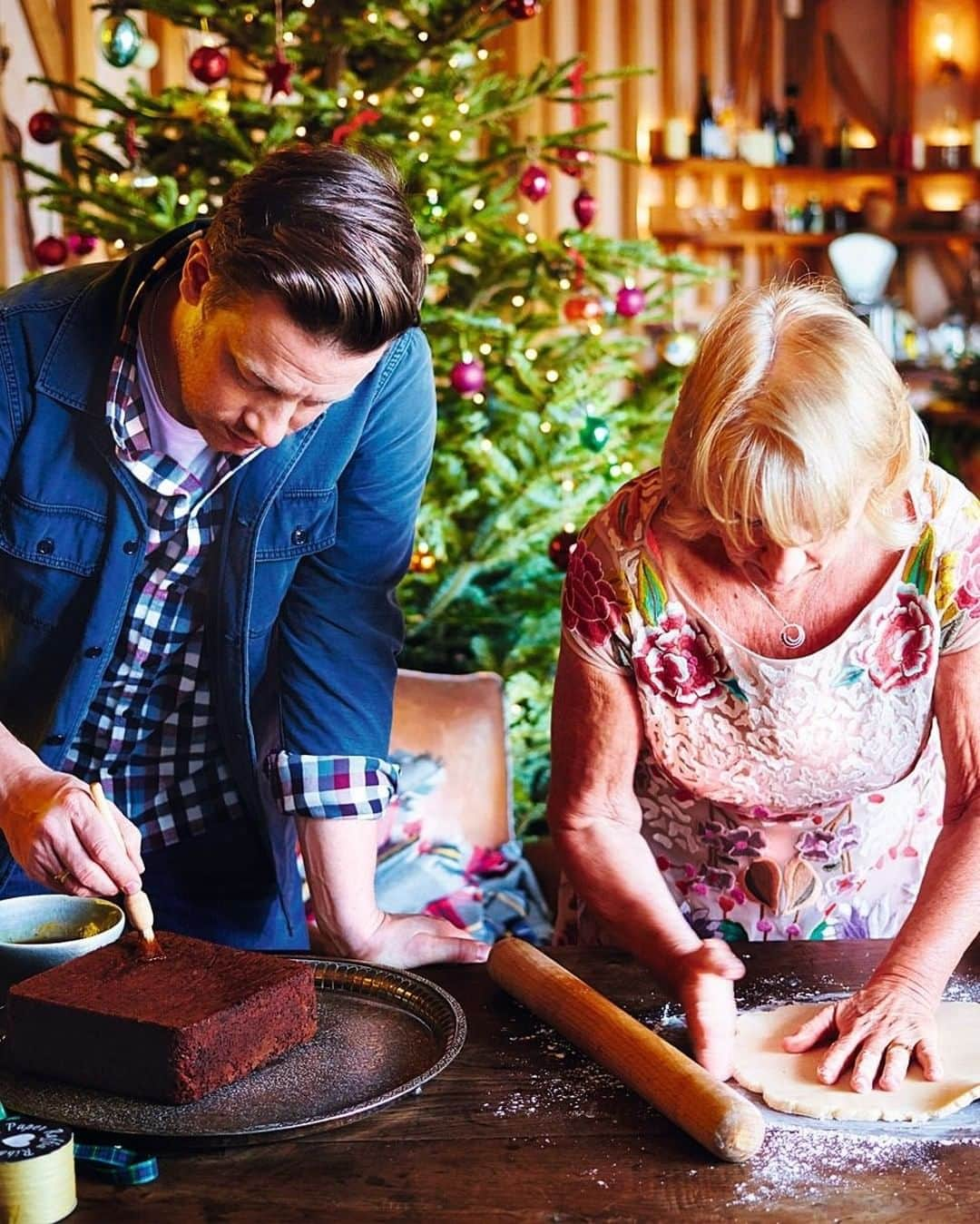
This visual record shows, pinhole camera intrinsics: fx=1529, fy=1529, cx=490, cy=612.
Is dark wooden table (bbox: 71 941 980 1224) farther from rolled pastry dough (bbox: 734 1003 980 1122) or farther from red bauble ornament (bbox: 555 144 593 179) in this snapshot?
red bauble ornament (bbox: 555 144 593 179)

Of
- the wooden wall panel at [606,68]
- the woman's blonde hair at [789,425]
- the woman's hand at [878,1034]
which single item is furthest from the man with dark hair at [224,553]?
the wooden wall panel at [606,68]

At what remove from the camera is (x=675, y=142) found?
7.53 meters

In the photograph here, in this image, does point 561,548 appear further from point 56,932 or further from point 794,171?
point 794,171

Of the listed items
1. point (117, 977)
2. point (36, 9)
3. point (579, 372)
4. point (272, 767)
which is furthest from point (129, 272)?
point (36, 9)

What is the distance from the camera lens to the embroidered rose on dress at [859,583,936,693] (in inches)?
64.9

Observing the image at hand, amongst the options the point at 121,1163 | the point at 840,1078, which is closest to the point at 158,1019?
the point at 121,1163

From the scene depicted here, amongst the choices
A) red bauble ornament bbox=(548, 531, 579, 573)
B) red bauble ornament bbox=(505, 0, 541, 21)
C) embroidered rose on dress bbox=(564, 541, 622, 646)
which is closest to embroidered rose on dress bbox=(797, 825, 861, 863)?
embroidered rose on dress bbox=(564, 541, 622, 646)

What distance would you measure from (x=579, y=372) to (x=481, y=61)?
2.44 feet

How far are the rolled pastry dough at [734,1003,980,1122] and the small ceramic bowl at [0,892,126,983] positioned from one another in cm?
62

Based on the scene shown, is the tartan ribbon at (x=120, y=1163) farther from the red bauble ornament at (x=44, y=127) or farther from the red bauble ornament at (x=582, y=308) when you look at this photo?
the red bauble ornament at (x=582, y=308)

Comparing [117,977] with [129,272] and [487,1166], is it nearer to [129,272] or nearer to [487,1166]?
[487,1166]

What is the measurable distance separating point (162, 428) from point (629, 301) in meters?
2.06

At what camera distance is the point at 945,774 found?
173cm

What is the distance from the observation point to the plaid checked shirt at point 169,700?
1.69 m
